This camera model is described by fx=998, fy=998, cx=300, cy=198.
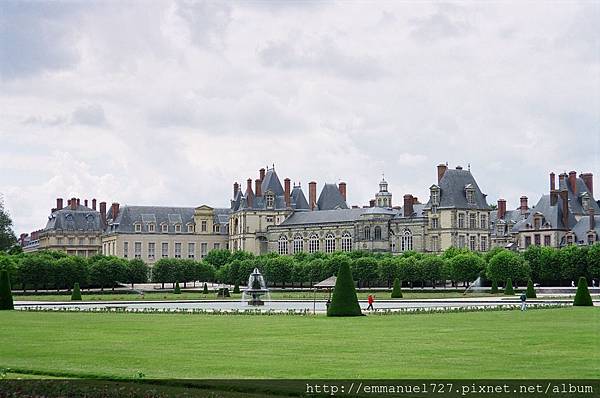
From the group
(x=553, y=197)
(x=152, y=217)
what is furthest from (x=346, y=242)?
(x=152, y=217)

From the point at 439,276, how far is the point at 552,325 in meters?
50.0

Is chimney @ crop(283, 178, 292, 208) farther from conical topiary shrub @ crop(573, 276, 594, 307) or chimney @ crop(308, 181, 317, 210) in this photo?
conical topiary shrub @ crop(573, 276, 594, 307)

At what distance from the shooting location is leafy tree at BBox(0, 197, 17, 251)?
104m

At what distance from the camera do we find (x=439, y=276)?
3091 inches

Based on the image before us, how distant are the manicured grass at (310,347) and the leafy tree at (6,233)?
241 feet

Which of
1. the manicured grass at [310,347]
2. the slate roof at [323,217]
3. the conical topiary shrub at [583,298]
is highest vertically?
the slate roof at [323,217]

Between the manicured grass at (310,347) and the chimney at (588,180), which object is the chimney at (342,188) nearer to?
the chimney at (588,180)

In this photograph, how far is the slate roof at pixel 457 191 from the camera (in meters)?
97.7

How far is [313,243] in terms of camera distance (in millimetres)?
108688

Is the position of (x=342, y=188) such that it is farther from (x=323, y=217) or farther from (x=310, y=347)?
(x=310, y=347)

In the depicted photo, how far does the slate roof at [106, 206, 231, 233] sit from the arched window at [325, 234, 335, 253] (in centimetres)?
1920

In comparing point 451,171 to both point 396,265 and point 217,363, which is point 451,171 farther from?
point 217,363

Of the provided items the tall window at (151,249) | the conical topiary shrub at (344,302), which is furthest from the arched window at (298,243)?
the conical topiary shrub at (344,302)

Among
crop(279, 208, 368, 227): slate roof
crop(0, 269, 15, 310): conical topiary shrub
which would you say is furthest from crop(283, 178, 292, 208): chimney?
crop(0, 269, 15, 310): conical topiary shrub
